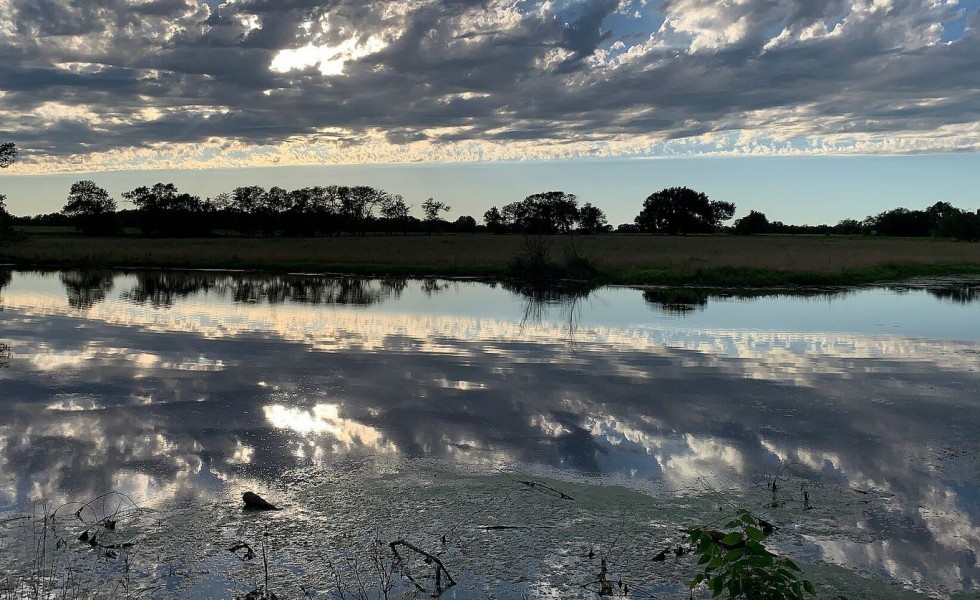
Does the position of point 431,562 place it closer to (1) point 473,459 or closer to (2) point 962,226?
(1) point 473,459

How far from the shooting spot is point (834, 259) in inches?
1923

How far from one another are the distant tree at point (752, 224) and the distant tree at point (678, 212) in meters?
5.34

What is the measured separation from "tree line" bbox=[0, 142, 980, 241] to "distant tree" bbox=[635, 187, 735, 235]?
0.15 m

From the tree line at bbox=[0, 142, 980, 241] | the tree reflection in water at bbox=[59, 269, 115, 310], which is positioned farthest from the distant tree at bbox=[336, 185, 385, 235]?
the tree reflection in water at bbox=[59, 269, 115, 310]

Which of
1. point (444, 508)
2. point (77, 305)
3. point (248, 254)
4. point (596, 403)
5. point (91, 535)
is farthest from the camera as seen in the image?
point (248, 254)

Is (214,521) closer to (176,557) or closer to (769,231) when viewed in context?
(176,557)

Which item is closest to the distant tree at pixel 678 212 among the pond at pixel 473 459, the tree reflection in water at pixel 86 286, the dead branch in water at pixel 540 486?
the tree reflection in water at pixel 86 286

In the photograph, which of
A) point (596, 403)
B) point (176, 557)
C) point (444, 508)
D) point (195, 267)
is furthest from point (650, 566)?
point (195, 267)

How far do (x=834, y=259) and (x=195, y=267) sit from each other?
1495 inches

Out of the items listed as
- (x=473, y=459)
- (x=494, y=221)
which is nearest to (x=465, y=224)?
(x=494, y=221)

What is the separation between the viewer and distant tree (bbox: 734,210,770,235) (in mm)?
127312

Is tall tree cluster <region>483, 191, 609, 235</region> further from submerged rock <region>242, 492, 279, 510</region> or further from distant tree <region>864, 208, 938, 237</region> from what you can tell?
submerged rock <region>242, 492, 279, 510</region>

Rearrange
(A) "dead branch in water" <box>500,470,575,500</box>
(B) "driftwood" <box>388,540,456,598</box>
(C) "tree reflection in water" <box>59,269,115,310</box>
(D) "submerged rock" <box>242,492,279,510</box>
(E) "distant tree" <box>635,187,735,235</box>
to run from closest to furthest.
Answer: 1. (B) "driftwood" <box>388,540,456,598</box>
2. (D) "submerged rock" <box>242,492,279,510</box>
3. (A) "dead branch in water" <box>500,470,575,500</box>
4. (C) "tree reflection in water" <box>59,269,115,310</box>
5. (E) "distant tree" <box>635,187,735,235</box>

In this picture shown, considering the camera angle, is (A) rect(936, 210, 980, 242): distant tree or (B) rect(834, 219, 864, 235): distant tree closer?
(A) rect(936, 210, 980, 242): distant tree
